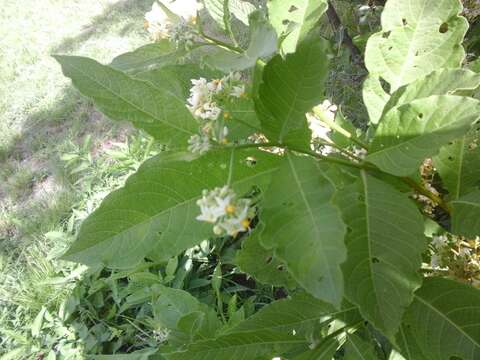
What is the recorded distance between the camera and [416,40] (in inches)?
47.1

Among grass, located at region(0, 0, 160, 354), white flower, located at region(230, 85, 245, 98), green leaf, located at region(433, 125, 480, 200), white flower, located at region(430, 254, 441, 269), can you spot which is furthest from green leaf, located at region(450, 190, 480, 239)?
grass, located at region(0, 0, 160, 354)

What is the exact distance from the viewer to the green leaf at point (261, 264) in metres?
1.26

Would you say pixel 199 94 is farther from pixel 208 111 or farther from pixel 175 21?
pixel 175 21

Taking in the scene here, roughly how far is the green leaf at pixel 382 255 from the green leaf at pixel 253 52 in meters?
0.33

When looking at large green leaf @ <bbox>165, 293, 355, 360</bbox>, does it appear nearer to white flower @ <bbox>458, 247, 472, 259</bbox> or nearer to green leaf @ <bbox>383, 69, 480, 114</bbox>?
white flower @ <bbox>458, 247, 472, 259</bbox>

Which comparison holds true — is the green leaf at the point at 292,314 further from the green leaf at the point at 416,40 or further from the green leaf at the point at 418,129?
the green leaf at the point at 416,40

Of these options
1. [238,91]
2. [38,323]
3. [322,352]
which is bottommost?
[38,323]

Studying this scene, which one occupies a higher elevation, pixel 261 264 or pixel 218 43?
pixel 218 43

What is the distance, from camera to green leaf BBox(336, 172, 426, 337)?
92cm

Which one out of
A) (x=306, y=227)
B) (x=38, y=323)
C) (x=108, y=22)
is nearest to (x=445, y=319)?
(x=306, y=227)

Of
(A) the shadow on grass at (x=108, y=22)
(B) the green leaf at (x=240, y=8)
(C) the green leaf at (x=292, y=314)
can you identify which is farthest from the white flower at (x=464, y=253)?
(A) the shadow on grass at (x=108, y=22)

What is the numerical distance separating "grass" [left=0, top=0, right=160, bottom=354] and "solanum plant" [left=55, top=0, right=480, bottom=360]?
2.36 m

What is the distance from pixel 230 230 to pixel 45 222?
12.4 ft

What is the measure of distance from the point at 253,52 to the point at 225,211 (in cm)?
30
